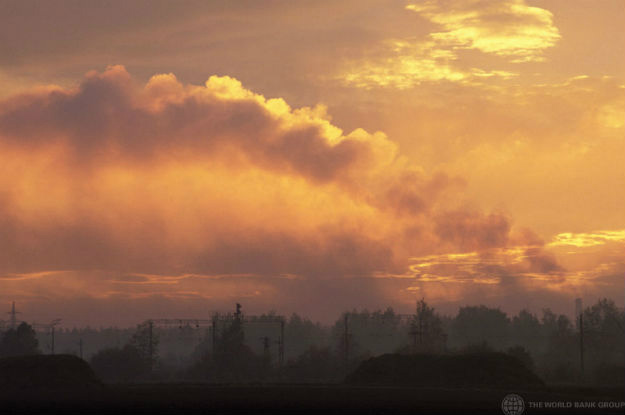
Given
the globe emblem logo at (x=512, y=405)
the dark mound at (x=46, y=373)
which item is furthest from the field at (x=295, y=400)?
the dark mound at (x=46, y=373)

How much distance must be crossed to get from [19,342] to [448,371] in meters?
108

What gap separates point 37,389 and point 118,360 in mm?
55397

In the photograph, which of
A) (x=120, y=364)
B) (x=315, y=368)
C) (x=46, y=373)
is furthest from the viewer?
(x=120, y=364)

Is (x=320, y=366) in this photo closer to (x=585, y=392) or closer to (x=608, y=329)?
(x=585, y=392)

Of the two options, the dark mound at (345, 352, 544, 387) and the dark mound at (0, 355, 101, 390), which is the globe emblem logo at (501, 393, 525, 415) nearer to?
the dark mound at (345, 352, 544, 387)


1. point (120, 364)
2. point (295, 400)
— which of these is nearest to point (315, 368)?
point (120, 364)

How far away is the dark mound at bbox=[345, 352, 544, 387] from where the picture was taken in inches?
3516

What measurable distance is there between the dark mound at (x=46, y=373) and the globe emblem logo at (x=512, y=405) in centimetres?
4879

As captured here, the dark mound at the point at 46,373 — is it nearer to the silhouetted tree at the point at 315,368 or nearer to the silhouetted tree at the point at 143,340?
the silhouetted tree at the point at 315,368

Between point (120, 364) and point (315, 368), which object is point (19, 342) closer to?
point (120, 364)

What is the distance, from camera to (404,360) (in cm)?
9975

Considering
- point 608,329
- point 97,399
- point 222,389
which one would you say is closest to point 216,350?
point 222,389

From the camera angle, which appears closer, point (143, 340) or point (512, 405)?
point (512, 405)

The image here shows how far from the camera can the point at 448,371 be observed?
93.9 m
